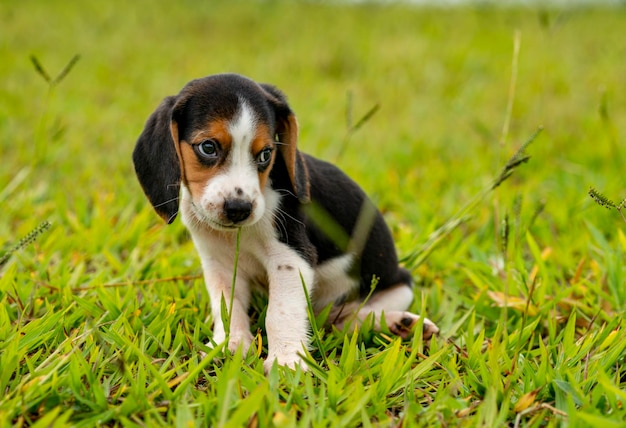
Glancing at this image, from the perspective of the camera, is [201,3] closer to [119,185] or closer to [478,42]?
[478,42]

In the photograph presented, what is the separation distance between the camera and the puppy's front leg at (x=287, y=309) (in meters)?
2.91

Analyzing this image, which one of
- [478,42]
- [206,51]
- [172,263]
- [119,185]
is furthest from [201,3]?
[172,263]

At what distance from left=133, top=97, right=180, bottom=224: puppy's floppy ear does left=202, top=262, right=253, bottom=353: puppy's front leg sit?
42 centimetres

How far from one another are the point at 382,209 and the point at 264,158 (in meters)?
2.52

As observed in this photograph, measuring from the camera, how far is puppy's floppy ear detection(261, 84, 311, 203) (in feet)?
10.1

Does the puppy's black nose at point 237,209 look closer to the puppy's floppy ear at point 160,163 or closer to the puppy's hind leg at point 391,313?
the puppy's floppy ear at point 160,163

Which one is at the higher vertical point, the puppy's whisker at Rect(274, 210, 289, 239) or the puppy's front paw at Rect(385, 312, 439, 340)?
the puppy's whisker at Rect(274, 210, 289, 239)

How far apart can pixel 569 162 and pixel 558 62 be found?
3.81 m

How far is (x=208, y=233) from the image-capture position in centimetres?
325

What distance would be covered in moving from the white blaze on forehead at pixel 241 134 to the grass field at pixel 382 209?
2.52 ft

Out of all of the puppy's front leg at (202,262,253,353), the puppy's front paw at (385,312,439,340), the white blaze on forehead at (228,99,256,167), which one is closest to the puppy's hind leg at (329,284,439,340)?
the puppy's front paw at (385,312,439,340)

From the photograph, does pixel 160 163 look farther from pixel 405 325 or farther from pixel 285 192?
pixel 405 325

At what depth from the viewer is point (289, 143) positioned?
3.09m

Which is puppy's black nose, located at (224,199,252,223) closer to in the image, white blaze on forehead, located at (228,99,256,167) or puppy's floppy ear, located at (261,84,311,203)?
white blaze on forehead, located at (228,99,256,167)
